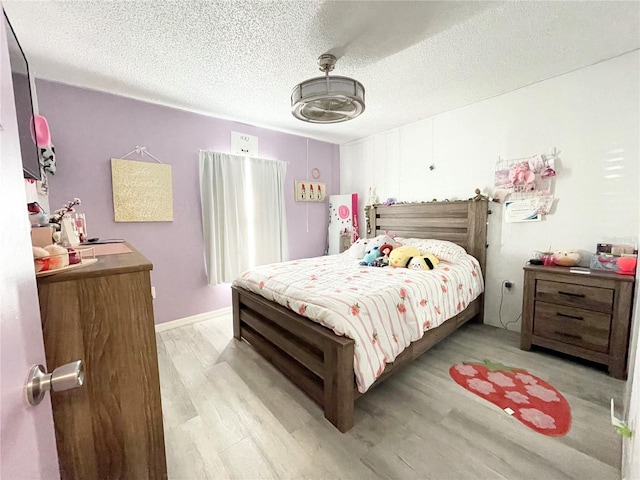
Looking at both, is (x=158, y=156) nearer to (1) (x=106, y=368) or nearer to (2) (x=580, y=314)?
(1) (x=106, y=368)

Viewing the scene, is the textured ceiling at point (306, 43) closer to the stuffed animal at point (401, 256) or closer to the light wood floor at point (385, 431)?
the stuffed animal at point (401, 256)

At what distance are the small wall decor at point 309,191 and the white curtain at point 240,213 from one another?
0.32 meters

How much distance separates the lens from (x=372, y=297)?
1.76 metres

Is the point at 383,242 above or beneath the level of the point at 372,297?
above

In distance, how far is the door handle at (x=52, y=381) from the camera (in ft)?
1.61

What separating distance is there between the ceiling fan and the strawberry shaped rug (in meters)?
2.16

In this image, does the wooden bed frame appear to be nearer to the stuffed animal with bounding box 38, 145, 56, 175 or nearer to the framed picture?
the framed picture

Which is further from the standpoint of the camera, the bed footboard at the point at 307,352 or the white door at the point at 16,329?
the bed footboard at the point at 307,352

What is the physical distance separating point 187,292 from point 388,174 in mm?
3161

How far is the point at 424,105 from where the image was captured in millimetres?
3002

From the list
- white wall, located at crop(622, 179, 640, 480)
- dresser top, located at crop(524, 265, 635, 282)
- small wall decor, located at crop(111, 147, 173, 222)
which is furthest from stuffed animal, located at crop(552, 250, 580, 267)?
small wall decor, located at crop(111, 147, 173, 222)

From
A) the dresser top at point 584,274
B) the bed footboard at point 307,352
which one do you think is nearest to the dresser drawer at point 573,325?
the dresser top at point 584,274

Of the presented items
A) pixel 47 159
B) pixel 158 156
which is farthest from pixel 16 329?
pixel 158 156

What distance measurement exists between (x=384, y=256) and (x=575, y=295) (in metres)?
1.58
